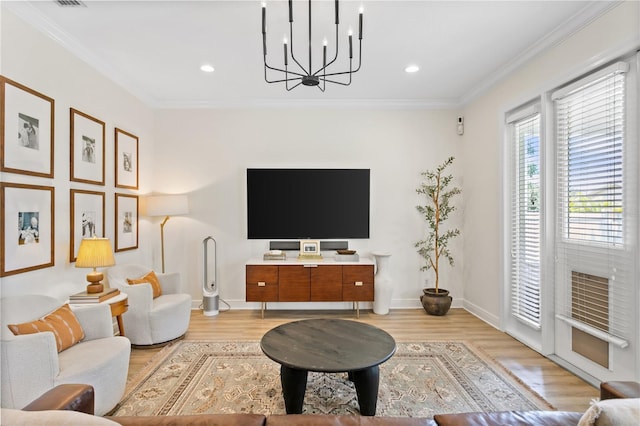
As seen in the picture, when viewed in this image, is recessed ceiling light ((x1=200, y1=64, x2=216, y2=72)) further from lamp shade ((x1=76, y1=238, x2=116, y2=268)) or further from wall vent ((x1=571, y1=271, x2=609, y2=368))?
wall vent ((x1=571, y1=271, x2=609, y2=368))

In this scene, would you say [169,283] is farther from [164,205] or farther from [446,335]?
[446,335]

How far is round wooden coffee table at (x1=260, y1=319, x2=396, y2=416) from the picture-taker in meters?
1.89

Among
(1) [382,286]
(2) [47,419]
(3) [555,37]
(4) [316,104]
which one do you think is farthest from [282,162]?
(2) [47,419]

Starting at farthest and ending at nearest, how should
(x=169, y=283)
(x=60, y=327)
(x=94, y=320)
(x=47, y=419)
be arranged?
1. (x=169, y=283)
2. (x=94, y=320)
3. (x=60, y=327)
4. (x=47, y=419)

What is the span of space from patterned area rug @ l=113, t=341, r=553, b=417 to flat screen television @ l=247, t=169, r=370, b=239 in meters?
1.70

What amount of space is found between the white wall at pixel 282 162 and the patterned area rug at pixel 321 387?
1518 millimetres

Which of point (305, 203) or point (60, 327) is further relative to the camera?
point (305, 203)

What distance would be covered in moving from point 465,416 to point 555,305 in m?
2.14

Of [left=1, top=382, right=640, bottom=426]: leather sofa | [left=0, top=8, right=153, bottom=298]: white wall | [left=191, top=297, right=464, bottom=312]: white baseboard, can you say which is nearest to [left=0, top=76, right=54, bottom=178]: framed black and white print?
[left=0, top=8, right=153, bottom=298]: white wall

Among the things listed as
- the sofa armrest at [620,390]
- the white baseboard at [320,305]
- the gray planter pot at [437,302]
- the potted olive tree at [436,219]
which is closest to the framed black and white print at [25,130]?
the white baseboard at [320,305]

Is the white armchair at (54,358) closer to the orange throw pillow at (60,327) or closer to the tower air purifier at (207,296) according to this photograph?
the orange throw pillow at (60,327)

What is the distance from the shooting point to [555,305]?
9.26 feet

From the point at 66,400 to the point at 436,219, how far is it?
3941 millimetres

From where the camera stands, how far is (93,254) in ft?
8.84
